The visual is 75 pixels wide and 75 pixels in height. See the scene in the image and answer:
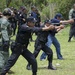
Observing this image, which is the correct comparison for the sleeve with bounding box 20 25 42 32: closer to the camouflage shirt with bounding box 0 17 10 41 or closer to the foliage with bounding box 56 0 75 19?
the camouflage shirt with bounding box 0 17 10 41

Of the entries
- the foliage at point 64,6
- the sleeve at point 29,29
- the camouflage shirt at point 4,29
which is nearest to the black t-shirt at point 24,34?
the sleeve at point 29,29

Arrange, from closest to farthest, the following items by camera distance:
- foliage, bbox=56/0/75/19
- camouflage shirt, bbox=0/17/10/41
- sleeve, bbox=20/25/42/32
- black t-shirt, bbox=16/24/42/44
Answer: sleeve, bbox=20/25/42/32 < black t-shirt, bbox=16/24/42/44 < camouflage shirt, bbox=0/17/10/41 < foliage, bbox=56/0/75/19

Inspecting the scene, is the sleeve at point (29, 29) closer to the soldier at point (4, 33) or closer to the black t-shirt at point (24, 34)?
the black t-shirt at point (24, 34)

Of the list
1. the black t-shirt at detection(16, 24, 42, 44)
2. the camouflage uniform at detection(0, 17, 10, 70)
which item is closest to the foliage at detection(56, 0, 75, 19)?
the camouflage uniform at detection(0, 17, 10, 70)

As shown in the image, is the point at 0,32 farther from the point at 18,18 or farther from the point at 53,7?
the point at 53,7

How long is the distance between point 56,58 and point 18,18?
5.23 m

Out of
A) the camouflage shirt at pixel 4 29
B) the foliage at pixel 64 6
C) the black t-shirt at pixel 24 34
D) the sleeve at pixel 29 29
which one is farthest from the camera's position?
the foliage at pixel 64 6

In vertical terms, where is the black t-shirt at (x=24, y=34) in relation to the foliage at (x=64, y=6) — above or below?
above

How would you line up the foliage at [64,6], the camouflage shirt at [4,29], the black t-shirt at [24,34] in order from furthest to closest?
the foliage at [64,6], the camouflage shirt at [4,29], the black t-shirt at [24,34]

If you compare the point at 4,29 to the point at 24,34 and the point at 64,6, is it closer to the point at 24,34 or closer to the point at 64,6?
the point at 24,34

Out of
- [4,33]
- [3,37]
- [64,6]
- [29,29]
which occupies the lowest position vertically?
[64,6]

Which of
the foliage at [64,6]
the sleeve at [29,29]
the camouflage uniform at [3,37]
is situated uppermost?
the sleeve at [29,29]

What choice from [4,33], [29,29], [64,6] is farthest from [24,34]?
[64,6]

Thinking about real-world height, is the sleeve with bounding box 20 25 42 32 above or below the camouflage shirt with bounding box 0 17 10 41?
above
